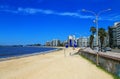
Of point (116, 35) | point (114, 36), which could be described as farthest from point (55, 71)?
point (114, 36)

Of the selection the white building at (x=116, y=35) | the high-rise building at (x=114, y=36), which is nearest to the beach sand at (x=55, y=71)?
the white building at (x=116, y=35)

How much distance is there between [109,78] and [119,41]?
6049 inches

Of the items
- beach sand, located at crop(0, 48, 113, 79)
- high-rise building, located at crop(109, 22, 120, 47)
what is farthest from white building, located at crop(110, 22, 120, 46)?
beach sand, located at crop(0, 48, 113, 79)

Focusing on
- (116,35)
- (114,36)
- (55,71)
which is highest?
(116,35)

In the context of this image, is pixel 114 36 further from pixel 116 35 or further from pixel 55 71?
pixel 55 71

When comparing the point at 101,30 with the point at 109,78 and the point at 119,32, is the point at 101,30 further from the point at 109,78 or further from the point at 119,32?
the point at 109,78

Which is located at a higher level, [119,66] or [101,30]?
[101,30]

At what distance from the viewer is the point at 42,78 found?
1844cm

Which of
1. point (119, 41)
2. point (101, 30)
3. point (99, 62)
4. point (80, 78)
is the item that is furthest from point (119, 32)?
point (80, 78)

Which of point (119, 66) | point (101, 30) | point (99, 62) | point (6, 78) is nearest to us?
point (119, 66)

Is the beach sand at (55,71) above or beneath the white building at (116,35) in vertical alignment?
beneath

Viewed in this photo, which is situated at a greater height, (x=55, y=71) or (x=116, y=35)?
(x=116, y=35)

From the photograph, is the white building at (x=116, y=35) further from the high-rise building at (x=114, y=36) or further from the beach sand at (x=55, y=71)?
the beach sand at (x=55, y=71)

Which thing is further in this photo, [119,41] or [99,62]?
[119,41]
